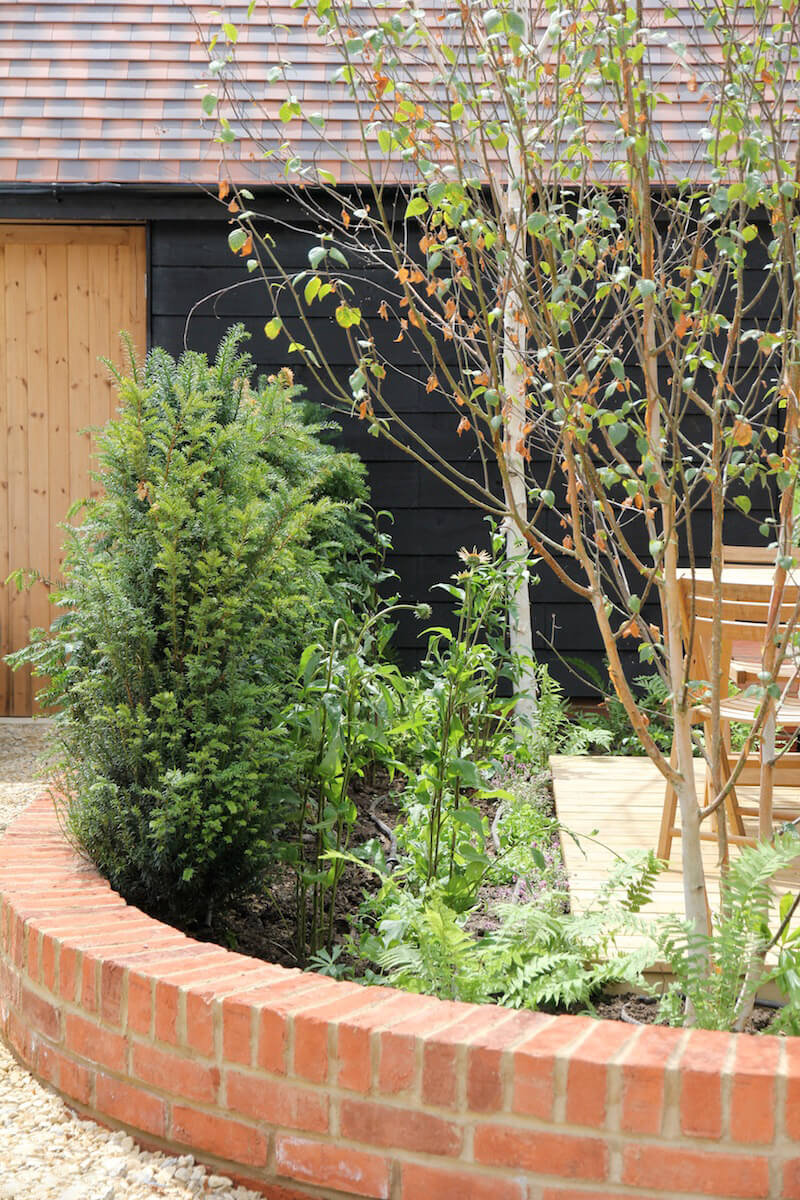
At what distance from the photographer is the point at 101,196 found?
21.5ft

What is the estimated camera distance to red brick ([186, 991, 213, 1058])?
2.17 m

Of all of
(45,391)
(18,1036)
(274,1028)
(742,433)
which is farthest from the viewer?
(45,391)

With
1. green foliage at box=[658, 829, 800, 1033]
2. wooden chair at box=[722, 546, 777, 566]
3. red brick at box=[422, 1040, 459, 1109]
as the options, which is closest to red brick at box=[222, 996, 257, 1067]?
red brick at box=[422, 1040, 459, 1109]

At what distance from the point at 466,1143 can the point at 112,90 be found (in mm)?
6455

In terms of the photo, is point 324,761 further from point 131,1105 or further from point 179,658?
point 131,1105

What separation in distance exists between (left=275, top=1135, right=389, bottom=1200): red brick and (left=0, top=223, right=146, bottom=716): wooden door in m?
5.31

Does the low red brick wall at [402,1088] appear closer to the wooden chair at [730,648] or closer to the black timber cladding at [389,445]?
the wooden chair at [730,648]

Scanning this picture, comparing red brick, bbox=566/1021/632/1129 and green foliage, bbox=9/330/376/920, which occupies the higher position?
green foliage, bbox=9/330/376/920

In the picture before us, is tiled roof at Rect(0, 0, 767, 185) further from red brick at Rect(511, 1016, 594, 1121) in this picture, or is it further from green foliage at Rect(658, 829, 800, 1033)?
red brick at Rect(511, 1016, 594, 1121)

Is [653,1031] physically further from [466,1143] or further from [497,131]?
[497,131]

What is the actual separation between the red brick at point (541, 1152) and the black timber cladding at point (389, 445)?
4.76 metres

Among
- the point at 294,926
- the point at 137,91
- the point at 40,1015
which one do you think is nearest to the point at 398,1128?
the point at 40,1015

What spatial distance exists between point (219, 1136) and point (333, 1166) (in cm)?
23

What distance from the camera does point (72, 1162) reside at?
223 cm
